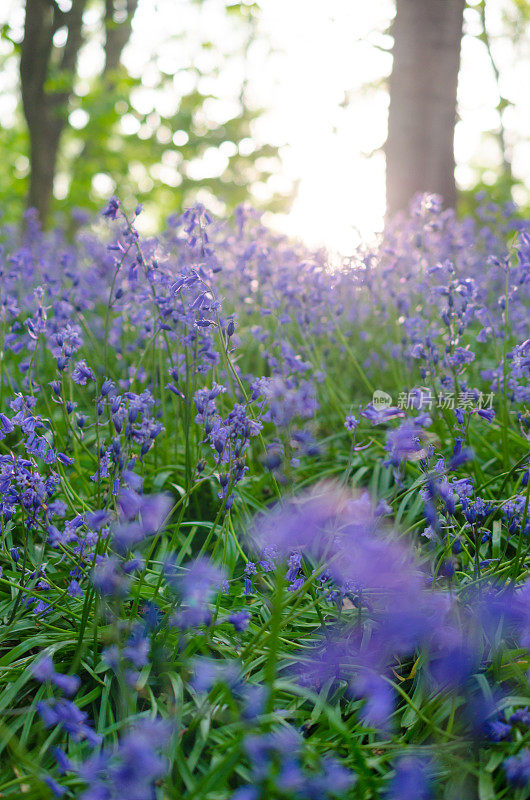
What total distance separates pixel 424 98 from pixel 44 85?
4.91 m

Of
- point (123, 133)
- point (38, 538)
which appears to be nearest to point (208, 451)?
point (38, 538)

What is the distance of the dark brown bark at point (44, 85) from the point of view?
303 inches

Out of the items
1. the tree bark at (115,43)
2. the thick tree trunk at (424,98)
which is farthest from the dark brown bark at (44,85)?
the thick tree trunk at (424,98)

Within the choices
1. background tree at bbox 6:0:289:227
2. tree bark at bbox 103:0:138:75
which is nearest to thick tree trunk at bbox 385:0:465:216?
background tree at bbox 6:0:289:227

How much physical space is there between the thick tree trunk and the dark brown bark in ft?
13.1

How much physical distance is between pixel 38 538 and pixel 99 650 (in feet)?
2.41

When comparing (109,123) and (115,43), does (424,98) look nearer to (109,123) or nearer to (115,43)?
(109,123)

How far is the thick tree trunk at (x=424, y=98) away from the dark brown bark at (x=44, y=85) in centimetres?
400

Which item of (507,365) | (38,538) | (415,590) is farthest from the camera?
(507,365)

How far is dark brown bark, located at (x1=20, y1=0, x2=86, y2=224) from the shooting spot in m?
7.70

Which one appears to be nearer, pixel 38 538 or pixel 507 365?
pixel 38 538

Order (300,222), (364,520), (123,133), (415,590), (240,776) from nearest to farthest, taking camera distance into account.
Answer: (415,590)
(240,776)
(364,520)
(300,222)
(123,133)

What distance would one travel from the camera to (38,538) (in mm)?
2352

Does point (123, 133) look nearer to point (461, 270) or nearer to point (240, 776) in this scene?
point (461, 270)
